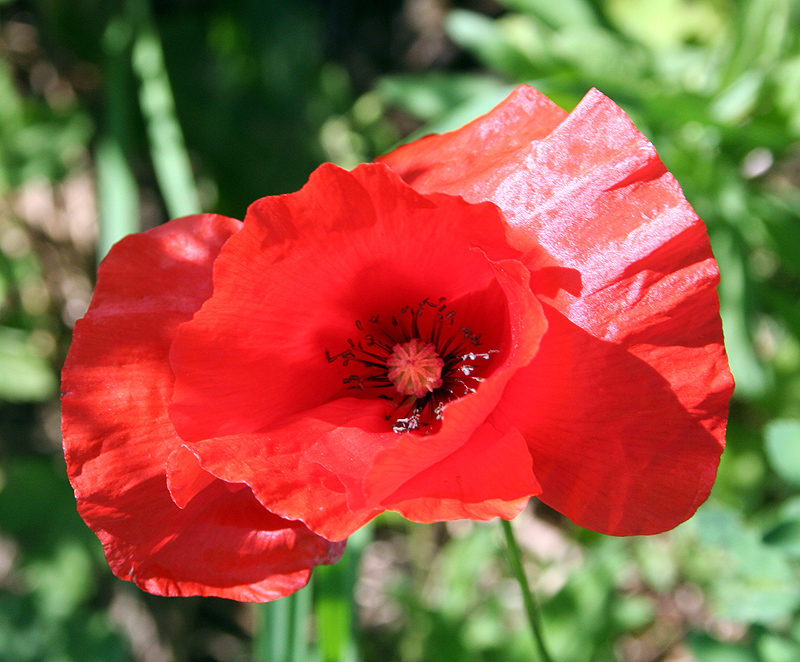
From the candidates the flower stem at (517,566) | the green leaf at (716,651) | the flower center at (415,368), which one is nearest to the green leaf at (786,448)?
the green leaf at (716,651)

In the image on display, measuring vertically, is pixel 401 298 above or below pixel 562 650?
above

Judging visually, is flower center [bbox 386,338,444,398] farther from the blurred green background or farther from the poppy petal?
the blurred green background

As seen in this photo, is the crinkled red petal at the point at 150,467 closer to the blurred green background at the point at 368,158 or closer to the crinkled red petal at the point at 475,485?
the crinkled red petal at the point at 475,485

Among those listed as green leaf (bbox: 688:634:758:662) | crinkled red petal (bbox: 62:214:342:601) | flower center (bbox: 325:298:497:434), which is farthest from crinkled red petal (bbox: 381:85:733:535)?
green leaf (bbox: 688:634:758:662)

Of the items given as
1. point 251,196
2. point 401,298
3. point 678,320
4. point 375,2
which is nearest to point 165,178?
point 251,196

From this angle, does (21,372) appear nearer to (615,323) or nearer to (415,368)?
(415,368)

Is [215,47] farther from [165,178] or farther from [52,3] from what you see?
[165,178]
